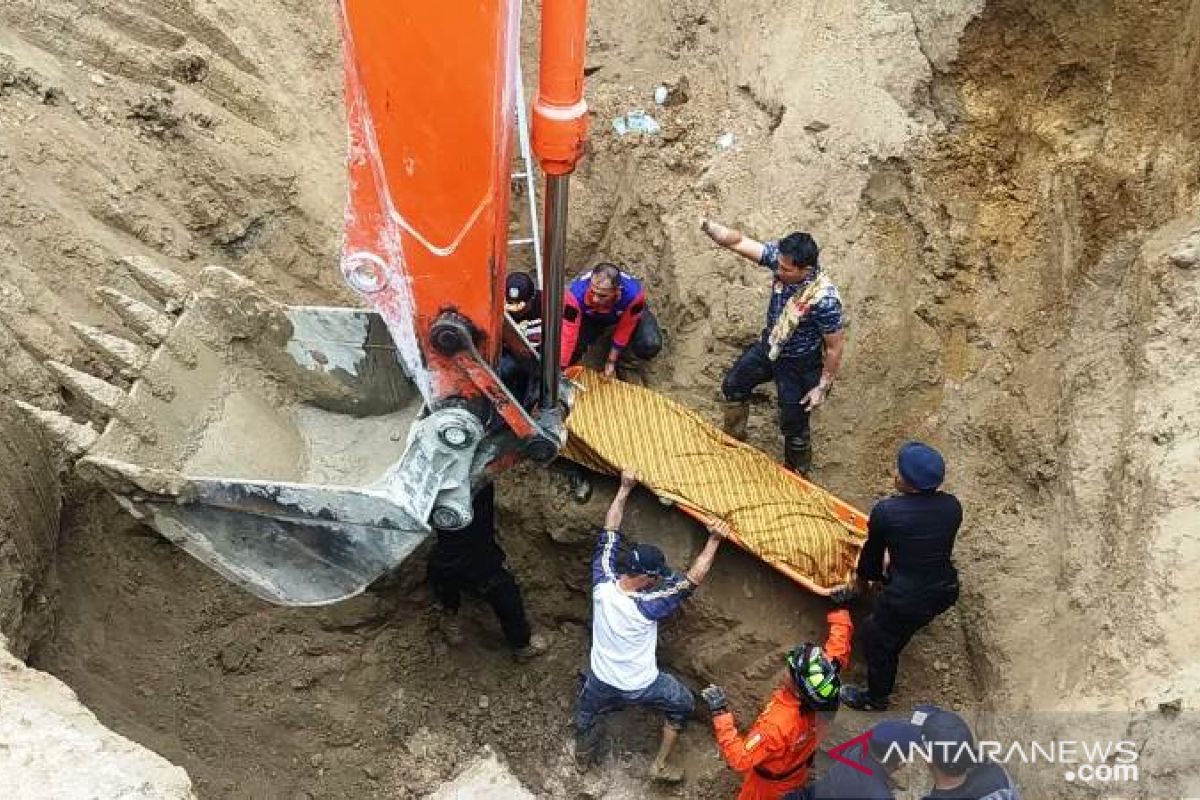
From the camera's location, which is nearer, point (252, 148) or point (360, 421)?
point (360, 421)

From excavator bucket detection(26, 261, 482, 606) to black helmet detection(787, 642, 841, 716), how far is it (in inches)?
64.4

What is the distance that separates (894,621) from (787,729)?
71 centimetres

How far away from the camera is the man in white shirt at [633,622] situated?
5.04 m

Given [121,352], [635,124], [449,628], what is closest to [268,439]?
[121,352]

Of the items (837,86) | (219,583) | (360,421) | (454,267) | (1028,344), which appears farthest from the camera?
(837,86)

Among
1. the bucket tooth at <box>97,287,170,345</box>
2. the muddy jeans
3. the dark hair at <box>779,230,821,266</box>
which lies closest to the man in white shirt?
the muddy jeans

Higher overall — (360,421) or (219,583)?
(360,421)

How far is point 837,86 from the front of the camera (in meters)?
6.41

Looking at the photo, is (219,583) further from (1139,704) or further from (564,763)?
(1139,704)

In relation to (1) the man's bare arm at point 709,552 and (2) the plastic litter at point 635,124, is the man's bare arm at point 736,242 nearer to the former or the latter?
(1) the man's bare arm at point 709,552

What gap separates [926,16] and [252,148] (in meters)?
3.86

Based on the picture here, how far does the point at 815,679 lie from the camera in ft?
15.0

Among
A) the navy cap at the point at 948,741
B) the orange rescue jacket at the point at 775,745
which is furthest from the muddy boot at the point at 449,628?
the navy cap at the point at 948,741

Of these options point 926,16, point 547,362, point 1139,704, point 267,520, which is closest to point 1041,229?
point 926,16
